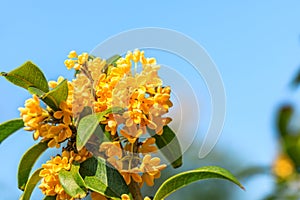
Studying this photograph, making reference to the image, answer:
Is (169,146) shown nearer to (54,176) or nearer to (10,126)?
(54,176)

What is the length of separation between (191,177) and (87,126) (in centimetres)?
25

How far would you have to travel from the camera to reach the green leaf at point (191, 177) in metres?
1.09

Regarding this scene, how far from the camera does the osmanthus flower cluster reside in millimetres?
1111

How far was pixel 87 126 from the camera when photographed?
1.07 meters

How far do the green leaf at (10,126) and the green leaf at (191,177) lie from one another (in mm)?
378

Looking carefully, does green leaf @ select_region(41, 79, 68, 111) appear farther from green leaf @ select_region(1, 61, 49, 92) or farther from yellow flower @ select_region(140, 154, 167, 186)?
yellow flower @ select_region(140, 154, 167, 186)

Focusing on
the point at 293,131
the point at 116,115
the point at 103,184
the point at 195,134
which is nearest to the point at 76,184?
the point at 103,184

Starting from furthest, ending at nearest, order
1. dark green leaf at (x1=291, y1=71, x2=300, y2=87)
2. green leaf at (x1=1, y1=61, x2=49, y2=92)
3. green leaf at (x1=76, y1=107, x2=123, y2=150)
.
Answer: dark green leaf at (x1=291, y1=71, x2=300, y2=87) → green leaf at (x1=1, y1=61, x2=49, y2=92) → green leaf at (x1=76, y1=107, x2=123, y2=150)

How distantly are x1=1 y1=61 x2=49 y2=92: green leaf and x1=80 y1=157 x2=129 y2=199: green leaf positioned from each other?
21cm

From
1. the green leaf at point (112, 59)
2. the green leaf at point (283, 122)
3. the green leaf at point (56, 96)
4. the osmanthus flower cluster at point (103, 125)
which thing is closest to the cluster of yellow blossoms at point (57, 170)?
the osmanthus flower cluster at point (103, 125)

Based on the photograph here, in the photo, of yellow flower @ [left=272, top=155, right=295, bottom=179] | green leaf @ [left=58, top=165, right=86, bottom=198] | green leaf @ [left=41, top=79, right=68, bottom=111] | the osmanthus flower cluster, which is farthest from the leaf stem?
yellow flower @ [left=272, top=155, right=295, bottom=179]

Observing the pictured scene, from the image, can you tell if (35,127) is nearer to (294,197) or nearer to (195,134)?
(195,134)

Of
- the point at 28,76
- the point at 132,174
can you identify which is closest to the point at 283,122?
the point at 132,174

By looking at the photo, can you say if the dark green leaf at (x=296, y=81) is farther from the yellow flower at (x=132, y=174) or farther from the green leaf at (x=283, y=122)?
the yellow flower at (x=132, y=174)
